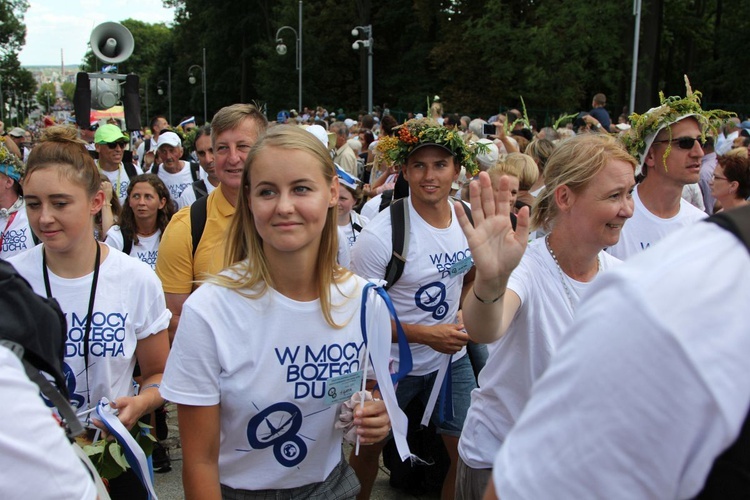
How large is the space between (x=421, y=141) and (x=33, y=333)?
3500mm

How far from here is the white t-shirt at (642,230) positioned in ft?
13.3

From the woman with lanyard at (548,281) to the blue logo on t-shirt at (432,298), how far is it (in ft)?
4.15

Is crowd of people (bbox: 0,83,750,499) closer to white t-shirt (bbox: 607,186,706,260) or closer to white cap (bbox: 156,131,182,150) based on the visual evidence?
white t-shirt (bbox: 607,186,706,260)

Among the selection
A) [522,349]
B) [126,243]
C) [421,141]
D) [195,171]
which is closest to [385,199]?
[421,141]

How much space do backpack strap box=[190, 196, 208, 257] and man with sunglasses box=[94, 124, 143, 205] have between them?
417cm

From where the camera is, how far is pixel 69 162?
3.08 meters

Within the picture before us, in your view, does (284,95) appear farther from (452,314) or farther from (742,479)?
(742,479)

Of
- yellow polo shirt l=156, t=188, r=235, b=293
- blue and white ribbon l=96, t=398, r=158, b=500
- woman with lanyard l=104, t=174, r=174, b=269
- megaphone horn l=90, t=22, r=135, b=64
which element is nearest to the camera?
blue and white ribbon l=96, t=398, r=158, b=500

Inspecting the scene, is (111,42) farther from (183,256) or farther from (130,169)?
(183,256)

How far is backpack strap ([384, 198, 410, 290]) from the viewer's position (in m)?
4.07

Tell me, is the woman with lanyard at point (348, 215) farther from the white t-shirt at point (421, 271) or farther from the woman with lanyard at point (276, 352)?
the woman with lanyard at point (276, 352)

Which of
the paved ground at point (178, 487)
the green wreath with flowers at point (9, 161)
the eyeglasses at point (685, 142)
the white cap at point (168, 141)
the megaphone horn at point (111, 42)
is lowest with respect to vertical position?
the paved ground at point (178, 487)

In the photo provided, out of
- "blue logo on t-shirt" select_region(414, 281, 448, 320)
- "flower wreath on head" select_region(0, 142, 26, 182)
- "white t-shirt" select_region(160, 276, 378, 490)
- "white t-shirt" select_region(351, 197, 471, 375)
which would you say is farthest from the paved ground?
"flower wreath on head" select_region(0, 142, 26, 182)

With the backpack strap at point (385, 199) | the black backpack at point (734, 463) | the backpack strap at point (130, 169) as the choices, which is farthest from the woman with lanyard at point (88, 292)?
the backpack strap at point (130, 169)
